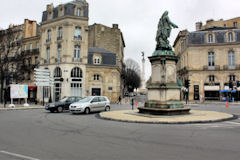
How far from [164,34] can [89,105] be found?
7.93m

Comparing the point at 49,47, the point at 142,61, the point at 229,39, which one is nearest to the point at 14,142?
the point at 49,47

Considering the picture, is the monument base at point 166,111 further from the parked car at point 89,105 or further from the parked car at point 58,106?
the parked car at point 58,106

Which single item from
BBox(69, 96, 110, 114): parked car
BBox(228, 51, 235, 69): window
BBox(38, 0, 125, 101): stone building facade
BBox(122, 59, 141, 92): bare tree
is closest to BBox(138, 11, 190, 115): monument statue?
BBox(69, 96, 110, 114): parked car

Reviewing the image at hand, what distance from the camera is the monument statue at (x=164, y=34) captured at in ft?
45.5

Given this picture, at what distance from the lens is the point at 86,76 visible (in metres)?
34.4

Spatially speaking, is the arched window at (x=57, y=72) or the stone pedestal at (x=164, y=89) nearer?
the stone pedestal at (x=164, y=89)

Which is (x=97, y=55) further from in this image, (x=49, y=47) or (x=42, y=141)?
(x=42, y=141)

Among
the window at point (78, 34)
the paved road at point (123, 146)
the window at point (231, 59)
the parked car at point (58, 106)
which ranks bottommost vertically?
the paved road at point (123, 146)

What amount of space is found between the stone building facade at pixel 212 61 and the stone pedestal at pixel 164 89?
27.8 metres

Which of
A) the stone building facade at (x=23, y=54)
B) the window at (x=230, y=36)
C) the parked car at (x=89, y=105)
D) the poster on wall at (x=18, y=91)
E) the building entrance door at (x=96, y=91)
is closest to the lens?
the parked car at (x=89, y=105)

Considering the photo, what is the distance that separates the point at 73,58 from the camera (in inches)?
1342

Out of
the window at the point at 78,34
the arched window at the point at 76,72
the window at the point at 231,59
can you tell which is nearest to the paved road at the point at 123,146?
the arched window at the point at 76,72

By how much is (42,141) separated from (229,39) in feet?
134

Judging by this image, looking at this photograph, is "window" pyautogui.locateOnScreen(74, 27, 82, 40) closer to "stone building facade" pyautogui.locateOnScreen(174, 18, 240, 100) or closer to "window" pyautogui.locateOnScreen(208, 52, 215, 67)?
"stone building facade" pyautogui.locateOnScreen(174, 18, 240, 100)
